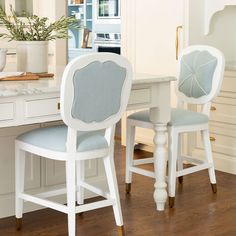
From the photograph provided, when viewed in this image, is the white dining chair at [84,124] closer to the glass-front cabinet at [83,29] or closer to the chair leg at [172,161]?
the chair leg at [172,161]

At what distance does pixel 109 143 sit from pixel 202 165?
1.04 meters

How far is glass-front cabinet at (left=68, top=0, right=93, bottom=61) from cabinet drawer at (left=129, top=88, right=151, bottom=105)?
5.96 metres

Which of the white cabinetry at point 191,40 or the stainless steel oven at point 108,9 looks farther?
the stainless steel oven at point 108,9

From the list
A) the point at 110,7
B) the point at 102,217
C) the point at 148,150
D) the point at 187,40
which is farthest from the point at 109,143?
the point at 110,7

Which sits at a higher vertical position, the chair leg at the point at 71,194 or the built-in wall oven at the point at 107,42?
the built-in wall oven at the point at 107,42

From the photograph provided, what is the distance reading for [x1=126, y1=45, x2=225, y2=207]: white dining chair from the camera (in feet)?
12.0

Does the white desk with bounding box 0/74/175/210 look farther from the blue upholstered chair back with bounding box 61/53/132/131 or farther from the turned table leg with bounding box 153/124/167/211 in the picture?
the blue upholstered chair back with bounding box 61/53/132/131

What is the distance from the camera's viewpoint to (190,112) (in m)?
3.87

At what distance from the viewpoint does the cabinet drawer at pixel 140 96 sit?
329 cm

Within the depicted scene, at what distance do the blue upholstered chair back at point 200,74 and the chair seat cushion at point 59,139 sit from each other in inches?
38.0

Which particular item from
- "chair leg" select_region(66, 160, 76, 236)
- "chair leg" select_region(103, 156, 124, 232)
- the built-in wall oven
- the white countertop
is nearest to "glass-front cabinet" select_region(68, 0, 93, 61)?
the built-in wall oven

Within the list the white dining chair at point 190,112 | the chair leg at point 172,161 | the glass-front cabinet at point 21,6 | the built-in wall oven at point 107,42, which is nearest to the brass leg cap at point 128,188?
the white dining chair at point 190,112

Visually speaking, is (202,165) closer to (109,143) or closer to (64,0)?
(109,143)

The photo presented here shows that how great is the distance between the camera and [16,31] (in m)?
3.39
